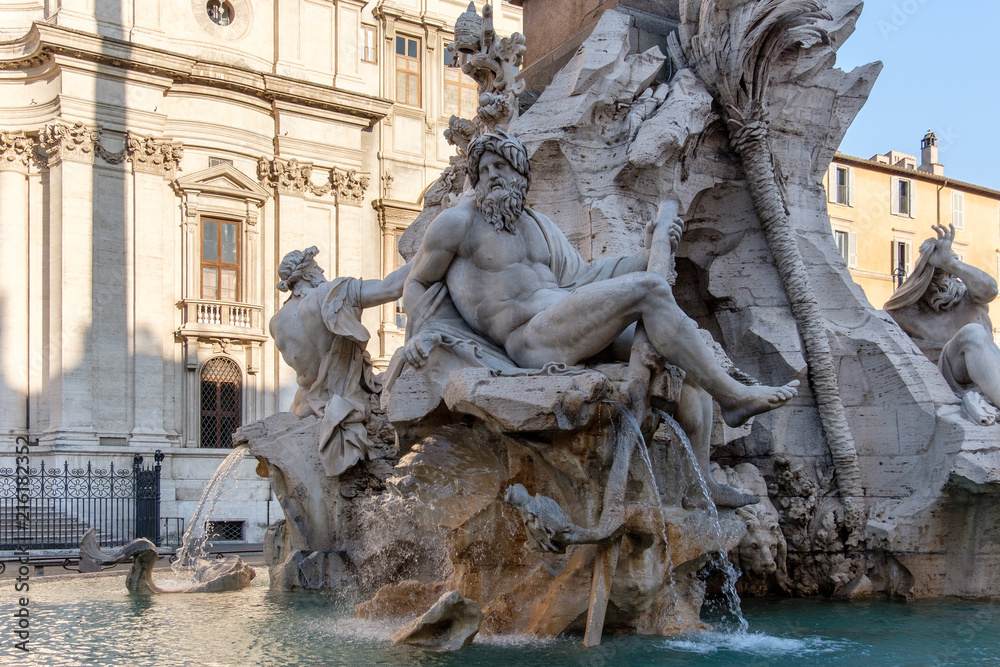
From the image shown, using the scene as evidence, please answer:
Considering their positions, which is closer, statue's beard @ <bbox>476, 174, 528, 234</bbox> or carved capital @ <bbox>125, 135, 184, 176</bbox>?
statue's beard @ <bbox>476, 174, 528, 234</bbox>

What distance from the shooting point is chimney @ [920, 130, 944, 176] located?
29109 mm

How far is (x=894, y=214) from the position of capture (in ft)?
87.8

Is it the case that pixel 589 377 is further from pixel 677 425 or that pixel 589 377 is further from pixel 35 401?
pixel 35 401

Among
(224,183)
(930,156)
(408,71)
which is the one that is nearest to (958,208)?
(930,156)

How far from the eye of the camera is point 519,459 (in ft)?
17.4

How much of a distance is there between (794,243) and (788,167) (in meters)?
0.77

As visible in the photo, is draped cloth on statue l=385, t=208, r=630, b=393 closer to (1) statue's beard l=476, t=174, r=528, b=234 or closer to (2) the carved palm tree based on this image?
(1) statue's beard l=476, t=174, r=528, b=234

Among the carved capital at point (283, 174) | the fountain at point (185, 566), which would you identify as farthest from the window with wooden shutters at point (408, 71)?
the fountain at point (185, 566)

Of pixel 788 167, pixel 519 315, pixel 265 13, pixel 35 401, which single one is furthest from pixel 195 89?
pixel 519 315

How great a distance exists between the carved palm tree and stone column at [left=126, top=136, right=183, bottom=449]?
49.8ft

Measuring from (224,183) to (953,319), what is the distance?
16.8 metres

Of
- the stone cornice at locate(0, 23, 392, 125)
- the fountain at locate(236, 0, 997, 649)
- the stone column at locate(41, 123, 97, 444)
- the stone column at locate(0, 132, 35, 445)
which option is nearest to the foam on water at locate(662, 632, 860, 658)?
the fountain at locate(236, 0, 997, 649)

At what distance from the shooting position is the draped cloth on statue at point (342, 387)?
716 centimetres

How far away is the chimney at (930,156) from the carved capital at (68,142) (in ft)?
71.4
